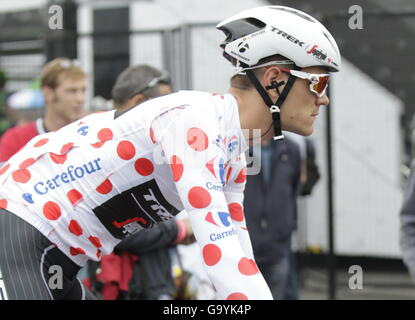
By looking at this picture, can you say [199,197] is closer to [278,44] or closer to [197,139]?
[197,139]

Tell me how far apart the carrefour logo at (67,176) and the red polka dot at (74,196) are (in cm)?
5

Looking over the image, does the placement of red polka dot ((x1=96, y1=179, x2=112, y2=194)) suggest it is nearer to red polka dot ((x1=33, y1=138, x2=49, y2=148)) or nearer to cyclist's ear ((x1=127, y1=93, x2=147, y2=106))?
red polka dot ((x1=33, y1=138, x2=49, y2=148))

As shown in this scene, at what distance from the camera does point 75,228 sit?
3480 millimetres

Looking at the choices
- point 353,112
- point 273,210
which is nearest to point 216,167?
point 273,210

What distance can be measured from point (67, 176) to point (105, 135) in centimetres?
21

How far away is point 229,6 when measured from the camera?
9.68 m

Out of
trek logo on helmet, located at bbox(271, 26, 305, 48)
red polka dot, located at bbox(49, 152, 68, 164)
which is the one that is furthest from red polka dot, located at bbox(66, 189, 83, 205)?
trek logo on helmet, located at bbox(271, 26, 305, 48)

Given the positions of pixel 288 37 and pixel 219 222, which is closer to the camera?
pixel 219 222

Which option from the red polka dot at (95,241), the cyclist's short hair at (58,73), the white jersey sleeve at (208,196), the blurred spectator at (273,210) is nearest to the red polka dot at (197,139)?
the white jersey sleeve at (208,196)

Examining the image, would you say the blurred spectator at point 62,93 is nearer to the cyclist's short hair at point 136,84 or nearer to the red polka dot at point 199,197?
the cyclist's short hair at point 136,84

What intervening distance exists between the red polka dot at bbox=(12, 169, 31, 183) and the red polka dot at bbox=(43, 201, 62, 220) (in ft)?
0.47

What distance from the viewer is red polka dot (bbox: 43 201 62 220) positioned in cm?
344

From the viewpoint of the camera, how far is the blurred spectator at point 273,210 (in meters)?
7.51
